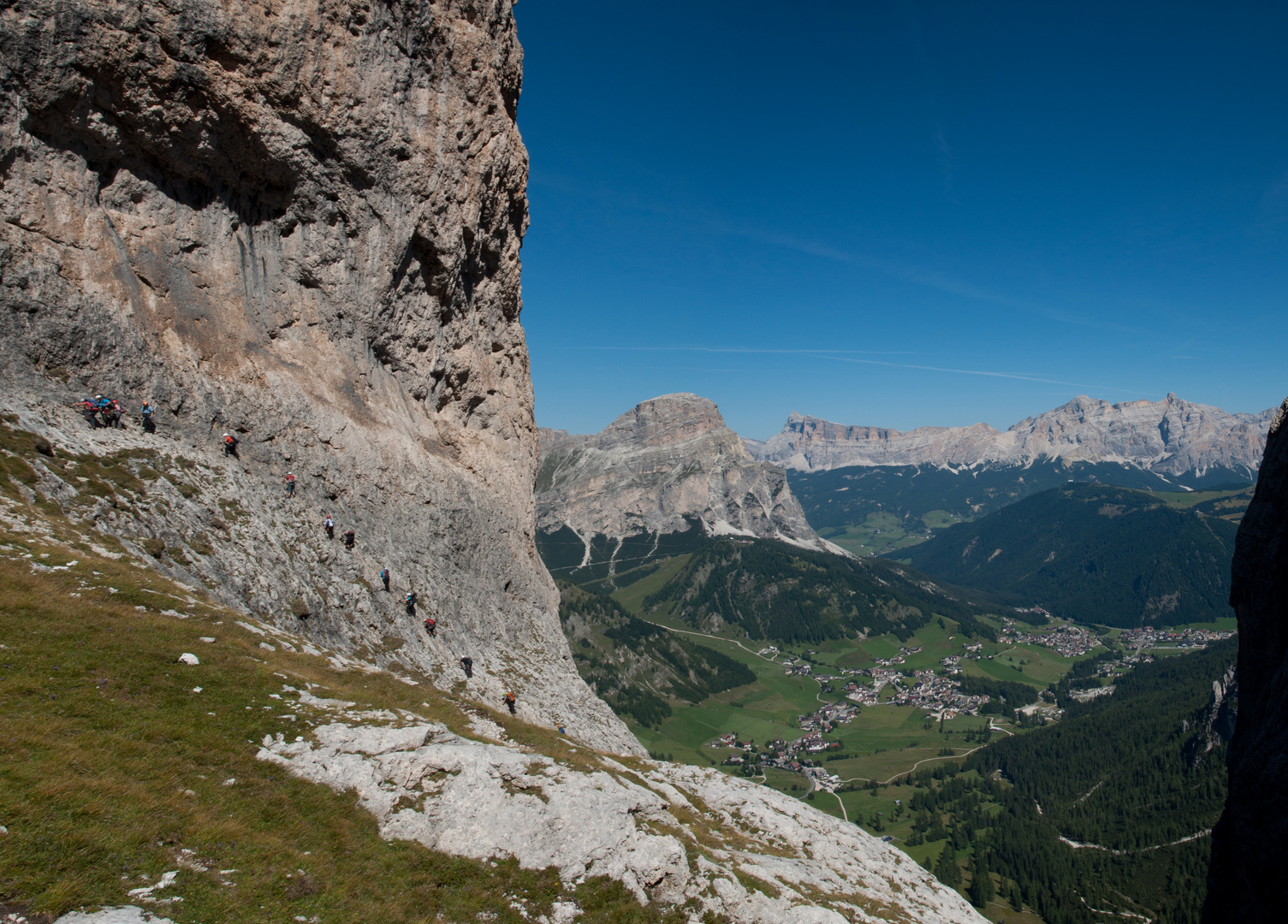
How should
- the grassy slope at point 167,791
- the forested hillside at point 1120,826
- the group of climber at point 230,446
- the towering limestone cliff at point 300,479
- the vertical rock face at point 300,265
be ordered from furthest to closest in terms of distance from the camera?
the forested hillside at point 1120,826 < the vertical rock face at point 300,265 < the group of climber at point 230,446 < the towering limestone cliff at point 300,479 < the grassy slope at point 167,791

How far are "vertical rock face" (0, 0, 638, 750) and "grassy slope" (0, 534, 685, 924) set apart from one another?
24.7ft

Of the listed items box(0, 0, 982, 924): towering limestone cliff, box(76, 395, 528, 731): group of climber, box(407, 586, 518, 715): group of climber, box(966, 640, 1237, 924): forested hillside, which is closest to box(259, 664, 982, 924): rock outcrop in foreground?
box(0, 0, 982, 924): towering limestone cliff

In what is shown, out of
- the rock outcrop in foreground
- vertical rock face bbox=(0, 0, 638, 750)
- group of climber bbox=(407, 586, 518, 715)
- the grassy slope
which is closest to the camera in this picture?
the grassy slope

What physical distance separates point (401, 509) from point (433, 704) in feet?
53.4

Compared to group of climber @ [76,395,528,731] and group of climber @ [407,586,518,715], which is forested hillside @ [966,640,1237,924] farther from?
group of climber @ [76,395,528,731]

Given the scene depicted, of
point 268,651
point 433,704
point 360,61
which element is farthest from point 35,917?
point 360,61

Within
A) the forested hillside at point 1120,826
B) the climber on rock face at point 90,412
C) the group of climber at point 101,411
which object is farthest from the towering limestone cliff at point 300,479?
the forested hillside at point 1120,826

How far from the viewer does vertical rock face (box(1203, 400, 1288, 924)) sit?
31.0 m

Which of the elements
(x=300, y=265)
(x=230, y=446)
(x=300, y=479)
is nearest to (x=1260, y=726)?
(x=300, y=479)

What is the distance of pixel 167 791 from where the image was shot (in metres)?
15.0

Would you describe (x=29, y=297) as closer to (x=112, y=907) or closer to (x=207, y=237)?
(x=207, y=237)

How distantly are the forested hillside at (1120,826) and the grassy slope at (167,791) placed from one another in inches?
6388

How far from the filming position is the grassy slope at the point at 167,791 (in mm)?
12633

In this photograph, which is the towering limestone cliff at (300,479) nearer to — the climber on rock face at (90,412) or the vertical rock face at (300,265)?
the vertical rock face at (300,265)
